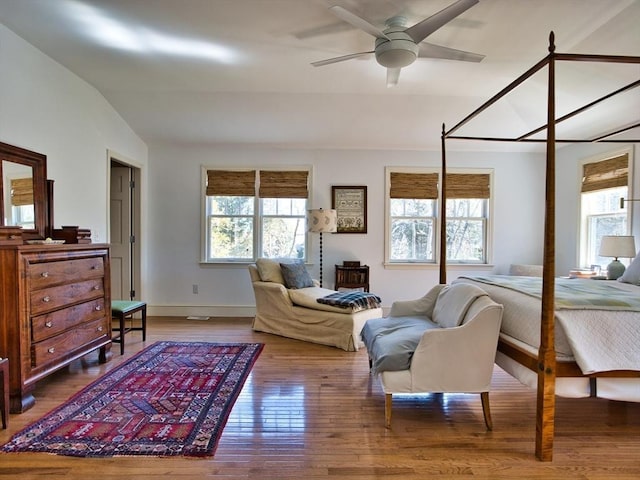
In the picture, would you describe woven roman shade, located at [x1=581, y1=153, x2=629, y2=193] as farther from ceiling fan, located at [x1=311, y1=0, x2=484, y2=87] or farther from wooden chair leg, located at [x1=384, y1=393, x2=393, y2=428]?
wooden chair leg, located at [x1=384, y1=393, x2=393, y2=428]

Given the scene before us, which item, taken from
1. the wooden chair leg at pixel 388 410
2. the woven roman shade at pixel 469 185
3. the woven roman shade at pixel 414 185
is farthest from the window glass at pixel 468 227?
the wooden chair leg at pixel 388 410

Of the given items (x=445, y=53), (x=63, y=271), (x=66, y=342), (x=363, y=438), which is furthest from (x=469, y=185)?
(x=66, y=342)

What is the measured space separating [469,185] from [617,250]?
1989 millimetres

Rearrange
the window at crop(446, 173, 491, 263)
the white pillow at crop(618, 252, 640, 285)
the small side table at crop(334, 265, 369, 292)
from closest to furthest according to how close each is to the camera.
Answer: the white pillow at crop(618, 252, 640, 285), the small side table at crop(334, 265, 369, 292), the window at crop(446, 173, 491, 263)

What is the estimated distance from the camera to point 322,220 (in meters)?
4.43

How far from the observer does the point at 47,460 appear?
1.84 meters

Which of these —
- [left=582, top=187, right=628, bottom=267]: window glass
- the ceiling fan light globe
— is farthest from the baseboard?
[left=582, top=187, right=628, bottom=267]: window glass

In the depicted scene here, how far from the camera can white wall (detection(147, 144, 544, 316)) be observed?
500cm

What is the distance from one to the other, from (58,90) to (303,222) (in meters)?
3.12

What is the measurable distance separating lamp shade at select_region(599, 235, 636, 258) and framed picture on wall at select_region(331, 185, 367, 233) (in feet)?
9.03

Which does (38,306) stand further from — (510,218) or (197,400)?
(510,218)

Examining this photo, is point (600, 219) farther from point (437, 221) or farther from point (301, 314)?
point (301, 314)

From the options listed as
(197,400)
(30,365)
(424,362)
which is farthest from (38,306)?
(424,362)

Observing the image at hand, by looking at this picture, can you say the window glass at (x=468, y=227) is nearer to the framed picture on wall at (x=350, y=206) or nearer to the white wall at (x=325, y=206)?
the white wall at (x=325, y=206)
